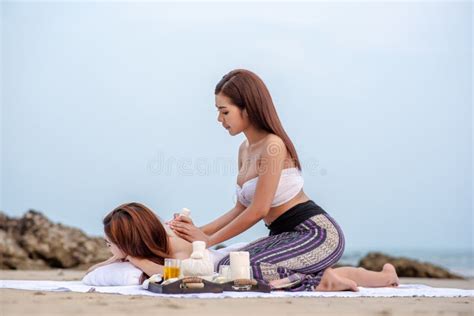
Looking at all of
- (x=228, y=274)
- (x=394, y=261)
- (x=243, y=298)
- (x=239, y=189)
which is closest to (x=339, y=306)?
(x=243, y=298)

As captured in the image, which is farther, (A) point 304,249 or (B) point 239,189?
(B) point 239,189

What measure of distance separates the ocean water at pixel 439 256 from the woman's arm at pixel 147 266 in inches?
473

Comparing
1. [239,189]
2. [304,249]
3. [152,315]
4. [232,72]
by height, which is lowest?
[152,315]

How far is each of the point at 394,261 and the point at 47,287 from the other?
17.6 ft

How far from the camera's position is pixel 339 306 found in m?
2.97

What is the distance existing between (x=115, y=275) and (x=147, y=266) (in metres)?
0.18

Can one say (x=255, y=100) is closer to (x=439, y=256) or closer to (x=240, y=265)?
(x=240, y=265)

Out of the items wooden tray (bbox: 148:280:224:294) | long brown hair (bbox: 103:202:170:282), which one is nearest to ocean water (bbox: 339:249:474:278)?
long brown hair (bbox: 103:202:170:282)

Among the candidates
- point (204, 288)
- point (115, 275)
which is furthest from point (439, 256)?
point (204, 288)

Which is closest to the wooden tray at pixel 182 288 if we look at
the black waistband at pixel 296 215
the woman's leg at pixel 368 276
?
the black waistband at pixel 296 215

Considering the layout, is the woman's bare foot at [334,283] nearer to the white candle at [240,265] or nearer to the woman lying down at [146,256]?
the woman lying down at [146,256]

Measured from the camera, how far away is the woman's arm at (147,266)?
3.87 m

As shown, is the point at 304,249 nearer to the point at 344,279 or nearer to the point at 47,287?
the point at 344,279

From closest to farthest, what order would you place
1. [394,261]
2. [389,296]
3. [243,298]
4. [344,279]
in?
[243,298] < [389,296] < [344,279] < [394,261]
